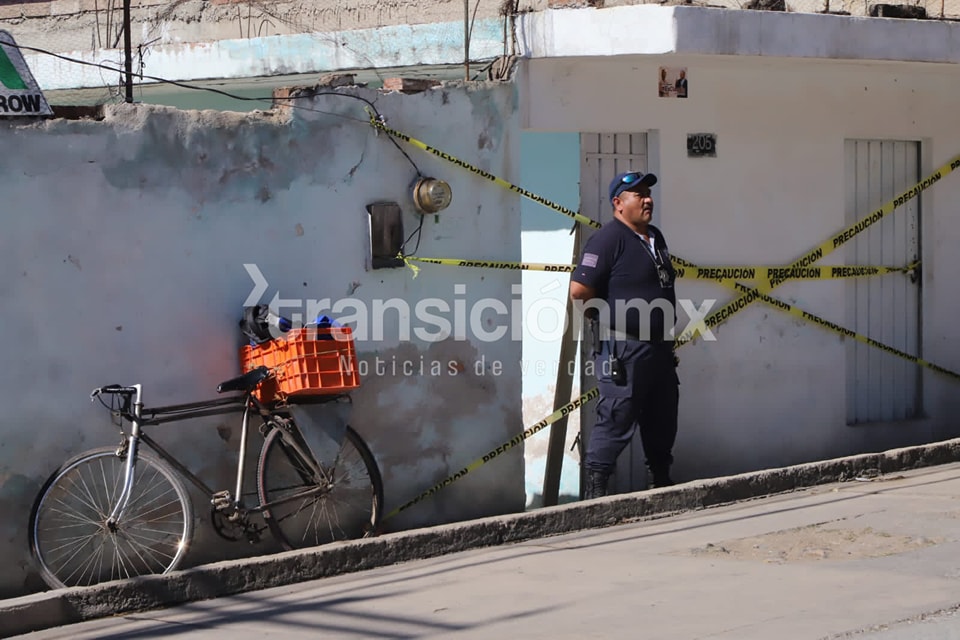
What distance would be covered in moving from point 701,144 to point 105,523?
16.6 ft

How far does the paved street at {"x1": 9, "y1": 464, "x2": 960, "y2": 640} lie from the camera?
18.7 ft

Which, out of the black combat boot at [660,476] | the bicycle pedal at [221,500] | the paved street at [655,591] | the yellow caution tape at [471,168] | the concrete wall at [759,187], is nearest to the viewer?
the paved street at [655,591]

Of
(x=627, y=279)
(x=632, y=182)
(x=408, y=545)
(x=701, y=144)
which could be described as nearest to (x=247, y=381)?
(x=408, y=545)

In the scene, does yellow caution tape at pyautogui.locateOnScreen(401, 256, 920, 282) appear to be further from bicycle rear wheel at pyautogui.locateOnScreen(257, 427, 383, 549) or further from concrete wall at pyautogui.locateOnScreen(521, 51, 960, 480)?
bicycle rear wheel at pyautogui.locateOnScreen(257, 427, 383, 549)

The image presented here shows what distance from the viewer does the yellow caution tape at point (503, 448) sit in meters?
8.21

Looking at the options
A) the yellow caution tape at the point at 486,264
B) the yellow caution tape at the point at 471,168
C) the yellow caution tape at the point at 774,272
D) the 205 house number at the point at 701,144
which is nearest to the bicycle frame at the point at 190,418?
the yellow caution tape at the point at 486,264

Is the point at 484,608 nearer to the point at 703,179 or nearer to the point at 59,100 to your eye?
the point at 703,179

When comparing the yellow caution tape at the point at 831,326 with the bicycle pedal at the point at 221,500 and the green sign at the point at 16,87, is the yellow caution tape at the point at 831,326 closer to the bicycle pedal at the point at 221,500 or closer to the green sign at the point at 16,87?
the bicycle pedal at the point at 221,500

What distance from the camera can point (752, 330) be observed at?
1003 centimetres

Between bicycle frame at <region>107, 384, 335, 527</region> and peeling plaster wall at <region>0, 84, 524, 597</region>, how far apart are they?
0.40 feet

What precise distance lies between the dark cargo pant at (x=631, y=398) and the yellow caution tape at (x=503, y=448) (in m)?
0.46

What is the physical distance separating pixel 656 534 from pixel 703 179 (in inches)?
117

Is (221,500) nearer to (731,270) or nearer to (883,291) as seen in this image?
(731,270)

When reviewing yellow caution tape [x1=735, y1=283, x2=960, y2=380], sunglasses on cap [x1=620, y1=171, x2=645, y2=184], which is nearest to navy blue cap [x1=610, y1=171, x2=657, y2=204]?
sunglasses on cap [x1=620, y1=171, x2=645, y2=184]
